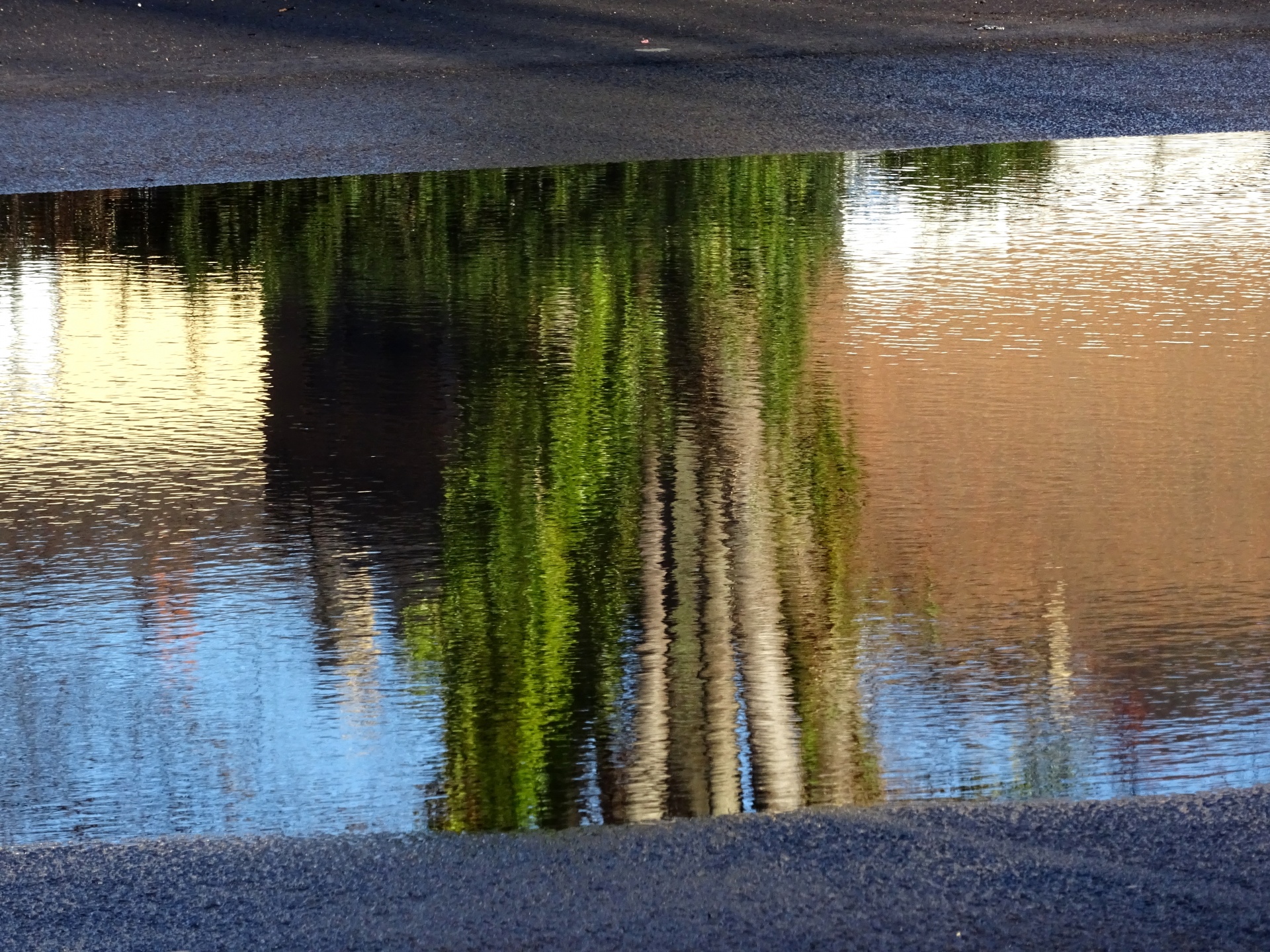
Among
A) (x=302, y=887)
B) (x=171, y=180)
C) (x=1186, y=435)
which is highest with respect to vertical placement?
(x=171, y=180)

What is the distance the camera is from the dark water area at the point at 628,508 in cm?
387

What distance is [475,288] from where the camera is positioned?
24.6ft

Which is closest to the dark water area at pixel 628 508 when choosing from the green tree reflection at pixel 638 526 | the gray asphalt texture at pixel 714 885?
the green tree reflection at pixel 638 526

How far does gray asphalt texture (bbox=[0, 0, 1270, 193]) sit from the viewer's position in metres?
10.1

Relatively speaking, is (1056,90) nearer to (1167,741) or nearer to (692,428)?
(692,428)

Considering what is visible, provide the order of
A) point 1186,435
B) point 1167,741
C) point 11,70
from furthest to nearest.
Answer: point 11,70 < point 1186,435 < point 1167,741

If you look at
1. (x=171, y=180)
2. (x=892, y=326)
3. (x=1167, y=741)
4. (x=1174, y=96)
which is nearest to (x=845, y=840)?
(x=1167, y=741)

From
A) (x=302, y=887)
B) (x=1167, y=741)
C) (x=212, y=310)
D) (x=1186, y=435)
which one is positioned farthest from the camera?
(x=212, y=310)

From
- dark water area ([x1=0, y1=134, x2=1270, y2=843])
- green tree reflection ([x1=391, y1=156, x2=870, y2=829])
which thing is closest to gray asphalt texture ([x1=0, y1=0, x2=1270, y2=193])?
dark water area ([x1=0, y1=134, x2=1270, y2=843])

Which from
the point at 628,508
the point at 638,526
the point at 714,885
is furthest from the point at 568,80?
the point at 714,885

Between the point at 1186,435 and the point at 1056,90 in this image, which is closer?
the point at 1186,435

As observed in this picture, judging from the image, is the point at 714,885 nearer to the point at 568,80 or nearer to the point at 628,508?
the point at 628,508

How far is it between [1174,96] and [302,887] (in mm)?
8889

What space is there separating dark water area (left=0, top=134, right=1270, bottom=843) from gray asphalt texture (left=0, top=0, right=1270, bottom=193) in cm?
126
